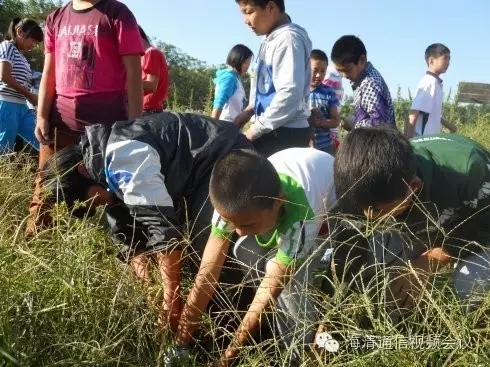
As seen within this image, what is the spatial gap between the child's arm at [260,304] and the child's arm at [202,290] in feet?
0.44

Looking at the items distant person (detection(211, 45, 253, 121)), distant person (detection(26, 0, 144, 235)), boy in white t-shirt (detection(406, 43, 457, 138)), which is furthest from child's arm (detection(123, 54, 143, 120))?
boy in white t-shirt (detection(406, 43, 457, 138))

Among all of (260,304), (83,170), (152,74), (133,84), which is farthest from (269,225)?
(152,74)

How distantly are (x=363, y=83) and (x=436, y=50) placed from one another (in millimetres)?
1199

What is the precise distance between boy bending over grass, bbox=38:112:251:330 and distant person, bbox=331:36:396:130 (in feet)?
4.22

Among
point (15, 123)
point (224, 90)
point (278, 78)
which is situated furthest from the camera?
point (224, 90)

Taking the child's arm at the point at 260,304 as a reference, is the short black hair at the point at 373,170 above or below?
above

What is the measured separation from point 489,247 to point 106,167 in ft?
4.18

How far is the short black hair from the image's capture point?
1596mm

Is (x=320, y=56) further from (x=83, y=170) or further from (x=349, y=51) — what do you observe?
(x=83, y=170)

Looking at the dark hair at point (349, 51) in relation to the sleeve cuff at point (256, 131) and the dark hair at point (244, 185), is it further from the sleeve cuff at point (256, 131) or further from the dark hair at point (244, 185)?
the dark hair at point (244, 185)

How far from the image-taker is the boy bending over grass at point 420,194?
1.60 meters

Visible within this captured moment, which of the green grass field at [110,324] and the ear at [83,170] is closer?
the green grass field at [110,324]

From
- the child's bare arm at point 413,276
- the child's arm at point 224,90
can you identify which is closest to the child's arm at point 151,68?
the child's arm at point 224,90

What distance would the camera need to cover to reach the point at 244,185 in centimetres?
166
